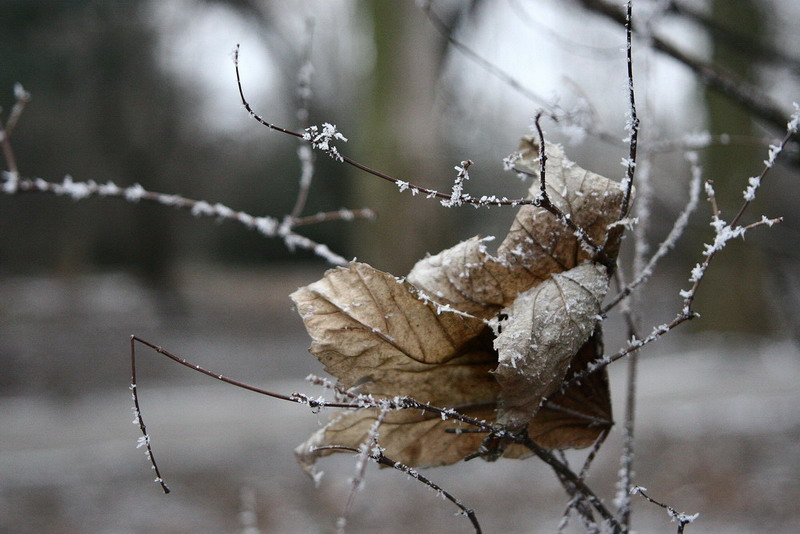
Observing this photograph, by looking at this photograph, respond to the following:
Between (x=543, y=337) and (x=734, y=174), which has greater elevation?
(x=734, y=174)

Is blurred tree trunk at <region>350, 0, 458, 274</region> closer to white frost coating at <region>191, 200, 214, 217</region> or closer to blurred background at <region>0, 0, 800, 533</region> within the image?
blurred background at <region>0, 0, 800, 533</region>

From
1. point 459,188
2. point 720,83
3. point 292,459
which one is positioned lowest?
point 459,188

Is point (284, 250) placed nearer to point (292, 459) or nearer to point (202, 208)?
point (292, 459)

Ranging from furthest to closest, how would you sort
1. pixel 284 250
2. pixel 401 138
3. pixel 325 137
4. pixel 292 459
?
1. pixel 284 250
2. pixel 401 138
3. pixel 292 459
4. pixel 325 137

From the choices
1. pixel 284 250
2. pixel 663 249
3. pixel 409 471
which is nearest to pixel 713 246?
pixel 663 249

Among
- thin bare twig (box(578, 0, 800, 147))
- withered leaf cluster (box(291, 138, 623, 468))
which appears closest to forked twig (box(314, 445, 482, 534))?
withered leaf cluster (box(291, 138, 623, 468))

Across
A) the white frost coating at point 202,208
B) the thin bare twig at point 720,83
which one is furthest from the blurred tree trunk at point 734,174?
the white frost coating at point 202,208
